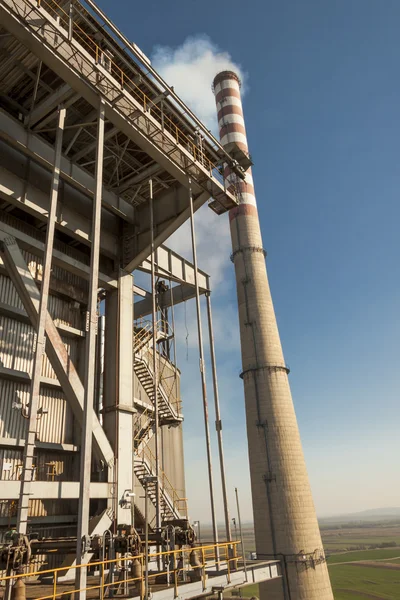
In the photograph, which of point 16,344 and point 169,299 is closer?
point 16,344

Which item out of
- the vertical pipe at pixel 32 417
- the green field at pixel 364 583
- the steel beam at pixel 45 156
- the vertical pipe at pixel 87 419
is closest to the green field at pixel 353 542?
the green field at pixel 364 583

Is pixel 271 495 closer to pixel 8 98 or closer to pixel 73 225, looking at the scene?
pixel 73 225

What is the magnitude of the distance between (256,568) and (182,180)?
13519mm

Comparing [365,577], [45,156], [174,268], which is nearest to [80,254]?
[45,156]

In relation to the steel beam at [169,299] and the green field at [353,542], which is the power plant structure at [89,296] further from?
the green field at [353,542]

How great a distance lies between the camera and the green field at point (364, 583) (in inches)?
2051

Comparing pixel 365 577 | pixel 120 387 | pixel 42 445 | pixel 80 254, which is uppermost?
pixel 80 254

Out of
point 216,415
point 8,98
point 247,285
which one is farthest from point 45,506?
point 247,285

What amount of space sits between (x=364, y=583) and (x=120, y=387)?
63.5 metres

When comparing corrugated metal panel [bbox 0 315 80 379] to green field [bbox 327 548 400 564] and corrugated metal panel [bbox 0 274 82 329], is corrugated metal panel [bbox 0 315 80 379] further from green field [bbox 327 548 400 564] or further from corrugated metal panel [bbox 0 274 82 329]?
green field [bbox 327 548 400 564]

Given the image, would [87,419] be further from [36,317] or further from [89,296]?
[36,317]

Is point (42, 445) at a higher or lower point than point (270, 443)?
lower

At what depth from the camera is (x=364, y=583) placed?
199ft

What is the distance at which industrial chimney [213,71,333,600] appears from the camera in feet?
99.1
